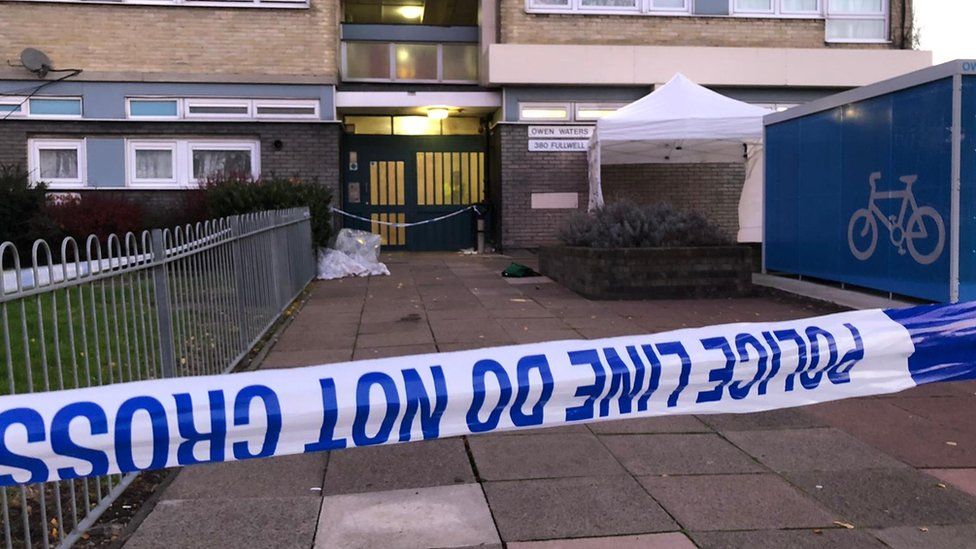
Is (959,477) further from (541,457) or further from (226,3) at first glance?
(226,3)

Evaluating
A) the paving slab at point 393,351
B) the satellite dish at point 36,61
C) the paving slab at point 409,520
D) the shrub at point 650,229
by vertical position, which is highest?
the satellite dish at point 36,61

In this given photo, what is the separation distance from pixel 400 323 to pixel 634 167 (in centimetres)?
1027

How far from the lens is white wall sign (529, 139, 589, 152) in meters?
17.4

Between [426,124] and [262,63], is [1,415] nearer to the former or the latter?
[262,63]

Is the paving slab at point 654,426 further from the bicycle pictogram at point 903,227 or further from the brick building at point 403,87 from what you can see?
the brick building at point 403,87

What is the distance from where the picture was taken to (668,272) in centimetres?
1099

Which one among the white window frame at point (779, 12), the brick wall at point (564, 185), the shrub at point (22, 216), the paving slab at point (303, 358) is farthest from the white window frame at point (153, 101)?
the white window frame at point (779, 12)

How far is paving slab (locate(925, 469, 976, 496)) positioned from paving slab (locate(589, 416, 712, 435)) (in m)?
1.30

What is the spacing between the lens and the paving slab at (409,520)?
12.4ft

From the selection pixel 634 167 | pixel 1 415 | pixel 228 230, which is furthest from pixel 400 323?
pixel 634 167

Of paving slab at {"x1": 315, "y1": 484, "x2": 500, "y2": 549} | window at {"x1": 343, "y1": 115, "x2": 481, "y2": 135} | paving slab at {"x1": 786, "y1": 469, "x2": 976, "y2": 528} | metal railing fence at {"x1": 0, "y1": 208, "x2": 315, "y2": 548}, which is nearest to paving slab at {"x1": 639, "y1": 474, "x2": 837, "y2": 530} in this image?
paving slab at {"x1": 786, "y1": 469, "x2": 976, "y2": 528}

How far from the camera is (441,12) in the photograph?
2155cm

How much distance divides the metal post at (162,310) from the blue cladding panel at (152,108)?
41.8 feet

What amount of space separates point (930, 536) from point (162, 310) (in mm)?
4345
